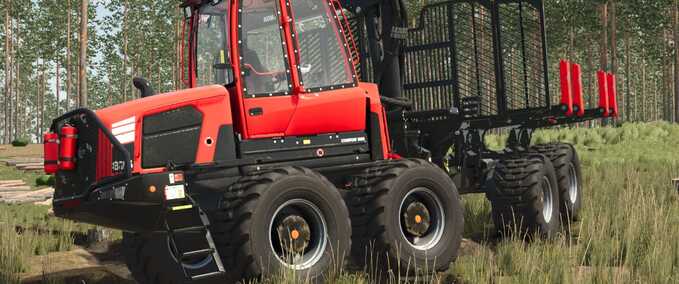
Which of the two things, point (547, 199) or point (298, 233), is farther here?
point (547, 199)

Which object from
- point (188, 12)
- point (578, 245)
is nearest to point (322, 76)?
point (188, 12)

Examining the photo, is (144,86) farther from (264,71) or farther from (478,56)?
(478,56)

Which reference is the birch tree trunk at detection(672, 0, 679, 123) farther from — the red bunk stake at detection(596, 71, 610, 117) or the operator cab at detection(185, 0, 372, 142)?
the operator cab at detection(185, 0, 372, 142)

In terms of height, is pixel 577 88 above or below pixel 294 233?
above

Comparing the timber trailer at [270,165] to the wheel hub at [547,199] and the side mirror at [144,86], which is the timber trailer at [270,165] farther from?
the wheel hub at [547,199]

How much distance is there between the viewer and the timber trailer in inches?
243

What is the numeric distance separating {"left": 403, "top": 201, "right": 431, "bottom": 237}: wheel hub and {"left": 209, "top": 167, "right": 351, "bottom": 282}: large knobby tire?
0.83 metres

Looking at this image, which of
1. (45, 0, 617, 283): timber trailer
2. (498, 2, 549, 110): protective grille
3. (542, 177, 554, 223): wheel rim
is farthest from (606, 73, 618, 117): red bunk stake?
(45, 0, 617, 283): timber trailer

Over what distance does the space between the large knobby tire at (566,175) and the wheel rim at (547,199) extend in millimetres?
263

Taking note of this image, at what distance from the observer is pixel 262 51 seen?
6895 mm

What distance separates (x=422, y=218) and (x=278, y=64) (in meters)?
2.00

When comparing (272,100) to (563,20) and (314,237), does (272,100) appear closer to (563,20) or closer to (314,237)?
(314,237)

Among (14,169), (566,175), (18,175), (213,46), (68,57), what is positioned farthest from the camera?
(68,57)

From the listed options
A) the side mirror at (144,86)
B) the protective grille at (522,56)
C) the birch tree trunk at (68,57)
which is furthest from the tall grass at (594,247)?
the birch tree trunk at (68,57)
